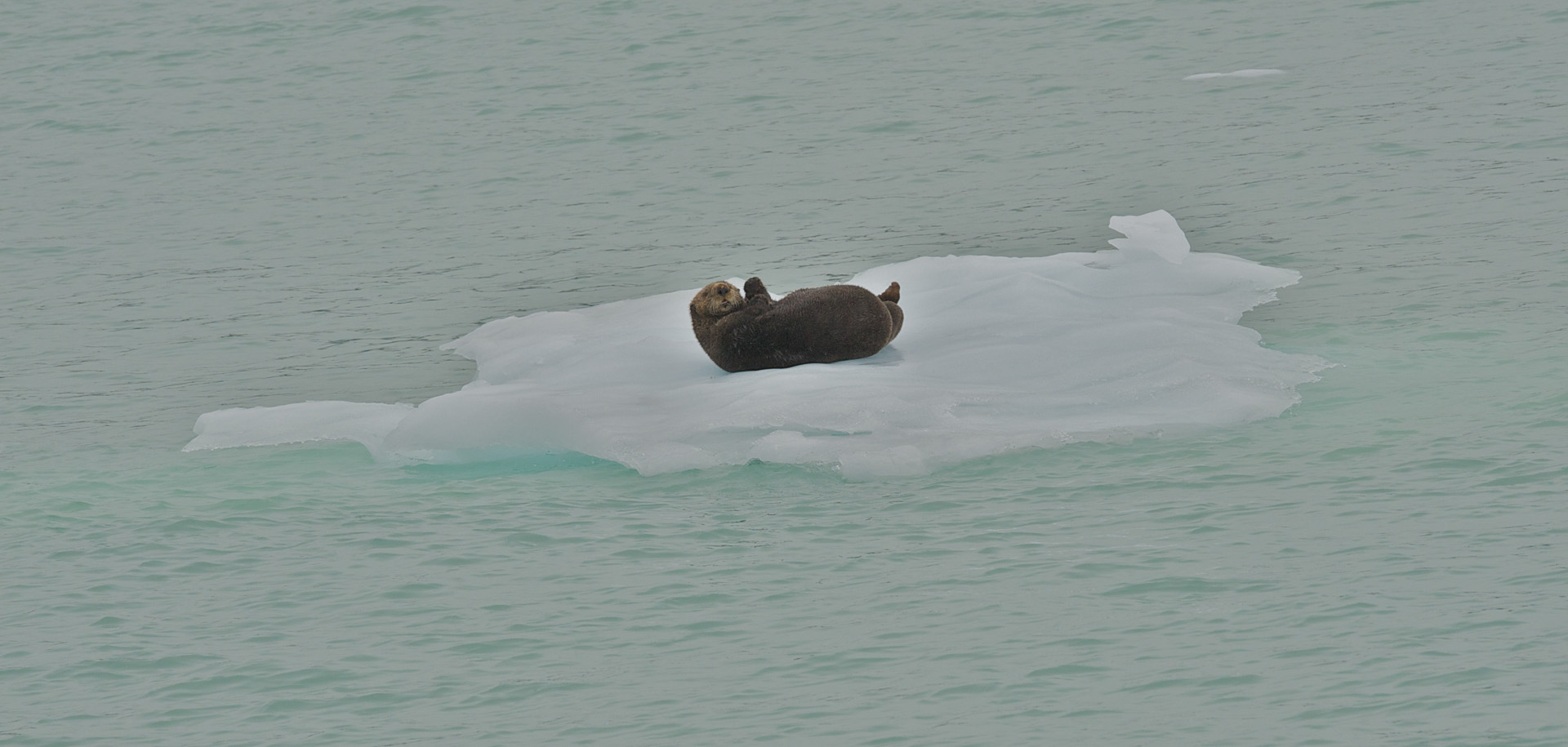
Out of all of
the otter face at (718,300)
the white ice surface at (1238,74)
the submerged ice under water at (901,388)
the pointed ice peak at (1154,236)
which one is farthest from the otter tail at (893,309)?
the white ice surface at (1238,74)

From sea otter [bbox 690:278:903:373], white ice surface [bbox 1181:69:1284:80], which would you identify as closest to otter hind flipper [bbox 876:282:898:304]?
sea otter [bbox 690:278:903:373]

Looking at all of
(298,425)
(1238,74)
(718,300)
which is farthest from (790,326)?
(1238,74)

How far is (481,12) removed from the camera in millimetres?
31000

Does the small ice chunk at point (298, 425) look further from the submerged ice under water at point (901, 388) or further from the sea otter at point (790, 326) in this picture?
the sea otter at point (790, 326)

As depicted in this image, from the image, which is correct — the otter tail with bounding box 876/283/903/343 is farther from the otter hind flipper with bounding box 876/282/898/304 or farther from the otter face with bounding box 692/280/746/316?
the otter face with bounding box 692/280/746/316

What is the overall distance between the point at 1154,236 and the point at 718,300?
4.28 m

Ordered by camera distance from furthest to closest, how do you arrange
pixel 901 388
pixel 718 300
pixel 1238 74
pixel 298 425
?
pixel 1238 74 < pixel 298 425 < pixel 718 300 < pixel 901 388

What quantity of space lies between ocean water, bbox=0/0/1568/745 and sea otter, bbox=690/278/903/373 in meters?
0.32

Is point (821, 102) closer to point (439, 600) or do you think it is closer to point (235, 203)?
point (235, 203)

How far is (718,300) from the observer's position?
36.9 feet

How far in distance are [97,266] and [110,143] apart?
769 centimetres

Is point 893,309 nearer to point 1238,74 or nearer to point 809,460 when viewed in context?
point 809,460

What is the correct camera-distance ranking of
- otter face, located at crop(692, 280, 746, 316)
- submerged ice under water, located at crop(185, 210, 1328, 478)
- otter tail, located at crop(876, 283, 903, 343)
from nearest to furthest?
submerged ice under water, located at crop(185, 210, 1328, 478) → otter face, located at crop(692, 280, 746, 316) → otter tail, located at crop(876, 283, 903, 343)

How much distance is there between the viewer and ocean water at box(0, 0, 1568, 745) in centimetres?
693
